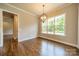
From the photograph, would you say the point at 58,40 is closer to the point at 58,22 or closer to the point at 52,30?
the point at 52,30

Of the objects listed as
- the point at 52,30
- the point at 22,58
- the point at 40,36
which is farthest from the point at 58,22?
the point at 22,58

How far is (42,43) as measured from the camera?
2693 millimetres

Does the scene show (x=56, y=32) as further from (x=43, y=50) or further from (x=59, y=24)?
(x=43, y=50)

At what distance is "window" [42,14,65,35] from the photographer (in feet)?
7.59

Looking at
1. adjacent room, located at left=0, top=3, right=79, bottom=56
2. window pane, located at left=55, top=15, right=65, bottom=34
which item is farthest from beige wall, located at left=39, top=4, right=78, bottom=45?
window pane, located at left=55, top=15, right=65, bottom=34

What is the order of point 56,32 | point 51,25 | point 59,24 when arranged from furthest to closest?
point 51,25
point 56,32
point 59,24

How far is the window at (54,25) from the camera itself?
7.59 feet

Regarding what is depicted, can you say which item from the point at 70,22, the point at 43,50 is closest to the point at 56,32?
the point at 70,22

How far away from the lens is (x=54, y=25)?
7.86 feet

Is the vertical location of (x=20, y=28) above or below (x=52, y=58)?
above

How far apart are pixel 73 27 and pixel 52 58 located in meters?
1.35

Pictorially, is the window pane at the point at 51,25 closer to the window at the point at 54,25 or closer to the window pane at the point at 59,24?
the window at the point at 54,25

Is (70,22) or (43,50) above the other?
(70,22)

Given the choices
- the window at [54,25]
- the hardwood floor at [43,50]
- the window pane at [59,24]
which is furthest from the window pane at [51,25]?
the hardwood floor at [43,50]
